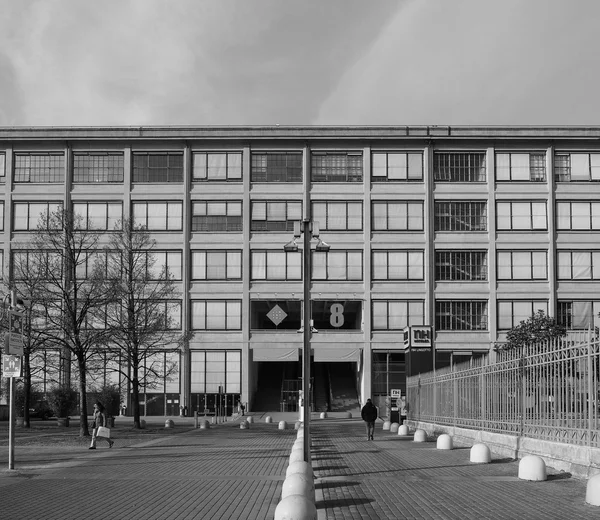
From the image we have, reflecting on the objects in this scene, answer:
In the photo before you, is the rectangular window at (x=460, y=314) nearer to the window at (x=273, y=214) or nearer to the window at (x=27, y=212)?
the window at (x=273, y=214)

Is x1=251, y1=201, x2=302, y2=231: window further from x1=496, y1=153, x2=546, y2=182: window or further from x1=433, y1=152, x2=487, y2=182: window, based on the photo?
x1=496, y1=153, x2=546, y2=182: window

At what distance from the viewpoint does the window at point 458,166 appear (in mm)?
70562

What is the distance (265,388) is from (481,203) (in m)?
23.8

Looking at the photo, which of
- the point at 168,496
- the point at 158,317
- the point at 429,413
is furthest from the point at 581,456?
the point at 158,317

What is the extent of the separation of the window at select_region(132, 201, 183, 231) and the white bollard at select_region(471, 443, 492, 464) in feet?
166

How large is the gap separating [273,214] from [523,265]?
1993 cm

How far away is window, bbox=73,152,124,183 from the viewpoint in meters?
70.7

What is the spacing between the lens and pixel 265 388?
75562 millimetres

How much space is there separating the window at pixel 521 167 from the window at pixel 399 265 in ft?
30.5

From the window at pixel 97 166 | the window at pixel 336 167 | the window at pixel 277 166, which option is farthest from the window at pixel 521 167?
the window at pixel 97 166

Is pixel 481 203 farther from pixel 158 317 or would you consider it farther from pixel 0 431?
pixel 0 431

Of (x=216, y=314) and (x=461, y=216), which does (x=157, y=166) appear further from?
(x=461, y=216)

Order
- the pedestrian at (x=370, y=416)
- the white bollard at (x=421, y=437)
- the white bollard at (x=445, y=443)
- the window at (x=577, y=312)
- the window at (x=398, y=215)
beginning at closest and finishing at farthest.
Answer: the white bollard at (x=445, y=443)
the white bollard at (x=421, y=437)
the pedestrian at (x=370, y=416)
the window at (x=577, y=312)
the window at (x=398, y=215)

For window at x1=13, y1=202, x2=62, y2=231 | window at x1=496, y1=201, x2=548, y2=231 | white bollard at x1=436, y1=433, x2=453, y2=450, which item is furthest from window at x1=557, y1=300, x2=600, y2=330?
white bollard at x1=436, y1=433, x2=453, y2=450
